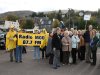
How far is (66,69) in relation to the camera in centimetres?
1501

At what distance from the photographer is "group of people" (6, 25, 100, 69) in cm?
1554

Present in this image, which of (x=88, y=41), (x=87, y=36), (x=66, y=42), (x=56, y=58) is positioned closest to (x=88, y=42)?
(x=88, y=41)

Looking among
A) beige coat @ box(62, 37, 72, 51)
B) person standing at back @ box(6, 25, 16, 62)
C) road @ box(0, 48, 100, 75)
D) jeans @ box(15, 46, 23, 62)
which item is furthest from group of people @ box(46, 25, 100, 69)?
person standing at back @ box(6, 25, 16, 62)

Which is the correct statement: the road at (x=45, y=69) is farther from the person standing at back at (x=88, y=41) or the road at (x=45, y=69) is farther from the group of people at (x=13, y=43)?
the person standing at back at (x=88, y=41)

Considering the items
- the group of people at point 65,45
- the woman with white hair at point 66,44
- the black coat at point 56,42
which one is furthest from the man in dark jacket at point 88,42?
the black coat at point 56,42

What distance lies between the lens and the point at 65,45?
53.6 feet

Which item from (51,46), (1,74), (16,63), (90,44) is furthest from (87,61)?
(1,74)

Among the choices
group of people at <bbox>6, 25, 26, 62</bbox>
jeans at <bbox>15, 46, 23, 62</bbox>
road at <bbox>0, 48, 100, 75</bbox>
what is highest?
group of people at <bbox>6, 25, 26, 62</bbox>

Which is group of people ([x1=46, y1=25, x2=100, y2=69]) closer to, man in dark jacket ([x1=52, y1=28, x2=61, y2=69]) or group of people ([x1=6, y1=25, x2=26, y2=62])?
man in dark jacket ([x1=52, y1=28, x2=61, y2=69])

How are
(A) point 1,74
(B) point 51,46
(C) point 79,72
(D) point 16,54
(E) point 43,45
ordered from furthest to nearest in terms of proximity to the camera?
(E) point 43,45
(D) point 16,54
(B) point 51,46
(C) point 79,72
(A) point 1,74

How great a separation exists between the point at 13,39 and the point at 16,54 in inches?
30.3

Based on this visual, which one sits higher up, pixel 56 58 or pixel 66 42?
pixel 66 42

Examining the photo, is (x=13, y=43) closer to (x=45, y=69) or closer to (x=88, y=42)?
(x=45, y=69)

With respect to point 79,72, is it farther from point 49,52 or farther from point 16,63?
point 16,63
